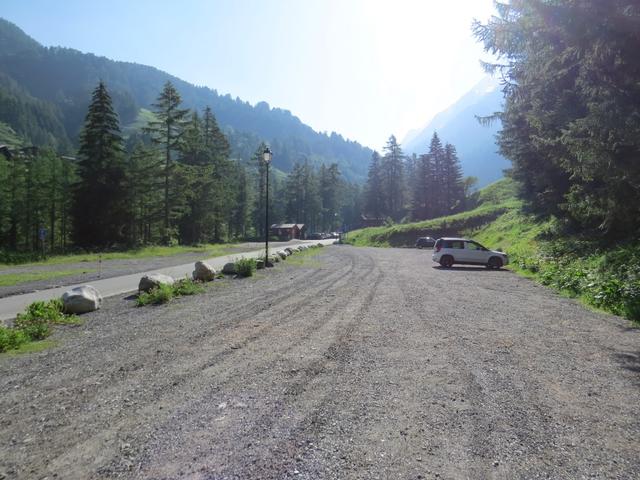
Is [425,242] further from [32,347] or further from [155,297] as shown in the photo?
[32,347]

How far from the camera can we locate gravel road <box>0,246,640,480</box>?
3186 mm

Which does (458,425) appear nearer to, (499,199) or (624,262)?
(624,262)

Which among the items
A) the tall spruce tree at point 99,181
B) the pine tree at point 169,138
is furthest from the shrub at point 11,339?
the pine tree at point 169,138

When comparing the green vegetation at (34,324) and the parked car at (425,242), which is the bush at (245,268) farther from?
the parked car at (425,242)

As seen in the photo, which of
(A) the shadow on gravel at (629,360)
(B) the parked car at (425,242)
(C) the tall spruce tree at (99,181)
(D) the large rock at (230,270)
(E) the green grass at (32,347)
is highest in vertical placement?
(C) the tall spruce tree at (99,181)

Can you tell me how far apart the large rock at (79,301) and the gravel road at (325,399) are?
46.6 inches

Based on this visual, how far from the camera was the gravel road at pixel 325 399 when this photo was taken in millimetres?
3186

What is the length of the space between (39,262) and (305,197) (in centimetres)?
7496

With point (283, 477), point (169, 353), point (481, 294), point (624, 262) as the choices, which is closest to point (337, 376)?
point (283, 477)

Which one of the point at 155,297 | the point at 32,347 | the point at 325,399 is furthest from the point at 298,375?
the point at 155,297

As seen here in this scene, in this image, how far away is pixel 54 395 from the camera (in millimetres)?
4547

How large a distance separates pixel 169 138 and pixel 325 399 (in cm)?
4018

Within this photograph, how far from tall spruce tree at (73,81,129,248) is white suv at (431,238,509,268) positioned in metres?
29.3

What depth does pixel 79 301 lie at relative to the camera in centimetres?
902
